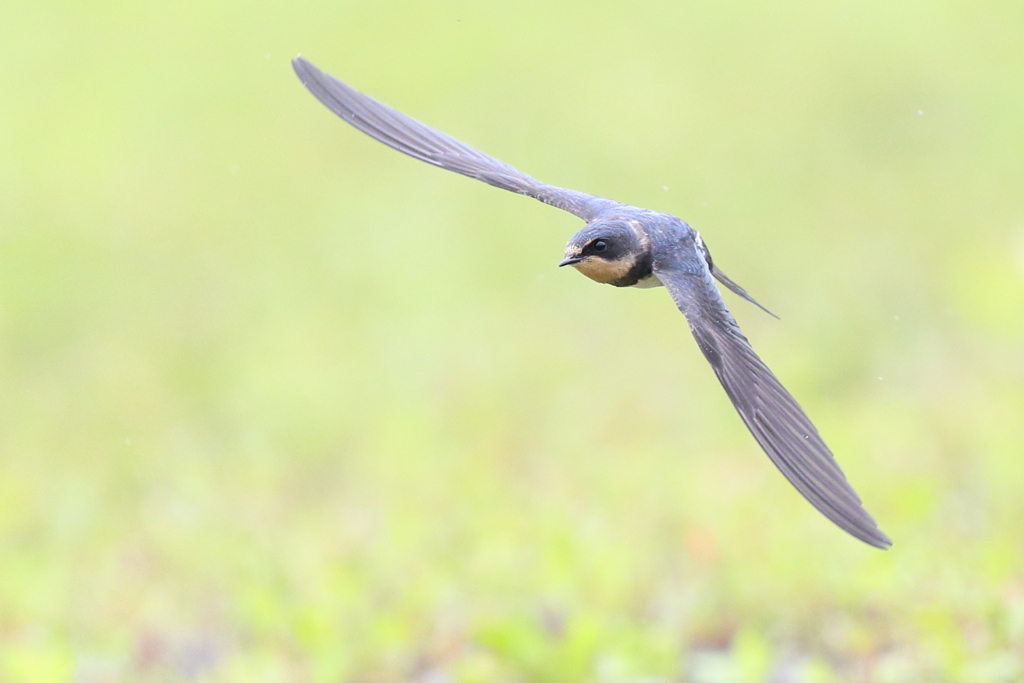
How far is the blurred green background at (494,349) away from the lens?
17.4 feet

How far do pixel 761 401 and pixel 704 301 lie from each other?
0.98ft

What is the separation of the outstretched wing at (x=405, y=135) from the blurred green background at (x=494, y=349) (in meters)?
1.65

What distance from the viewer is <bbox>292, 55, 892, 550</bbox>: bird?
3.09 metres

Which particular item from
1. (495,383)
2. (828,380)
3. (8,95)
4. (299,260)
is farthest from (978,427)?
(8,95)

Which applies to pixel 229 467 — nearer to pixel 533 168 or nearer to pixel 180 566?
pixel 180 566

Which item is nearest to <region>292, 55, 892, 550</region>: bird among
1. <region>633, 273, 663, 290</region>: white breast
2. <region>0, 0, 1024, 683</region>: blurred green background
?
<region>633, 273, 663, 290</region>: white breast

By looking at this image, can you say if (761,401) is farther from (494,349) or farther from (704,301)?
(494,349)

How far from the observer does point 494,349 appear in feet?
28.2

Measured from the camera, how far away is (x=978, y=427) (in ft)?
21.2

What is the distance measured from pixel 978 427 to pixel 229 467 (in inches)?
159

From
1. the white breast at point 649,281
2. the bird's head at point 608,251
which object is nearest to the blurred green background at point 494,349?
the white breast at point 649,281

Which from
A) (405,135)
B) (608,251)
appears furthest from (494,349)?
(608,251)

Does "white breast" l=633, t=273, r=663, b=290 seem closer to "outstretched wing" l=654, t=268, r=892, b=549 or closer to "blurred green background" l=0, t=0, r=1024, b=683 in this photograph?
"outstretched wing" l=654, t=268, r=892, b=549

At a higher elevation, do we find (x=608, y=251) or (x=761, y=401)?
(x=608, y=251)
